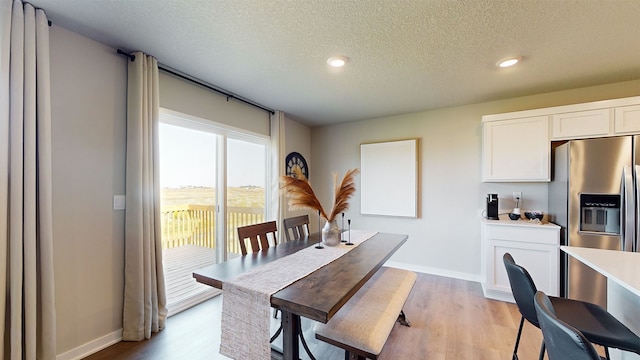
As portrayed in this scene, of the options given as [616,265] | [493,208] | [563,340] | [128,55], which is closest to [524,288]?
[616,265]

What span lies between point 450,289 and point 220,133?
3.47m

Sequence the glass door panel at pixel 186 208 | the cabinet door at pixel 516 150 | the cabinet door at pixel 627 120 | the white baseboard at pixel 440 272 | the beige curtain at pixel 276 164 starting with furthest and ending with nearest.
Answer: the beige curtain at pixel 276 164, the white baseboard at pixel 440 272, the cabinet door at pixel 516 150, the glass door panel at pixel 186 208, the cabinet door at pixel 627 120

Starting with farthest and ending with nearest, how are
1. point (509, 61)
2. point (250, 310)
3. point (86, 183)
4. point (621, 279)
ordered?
point (509, 61), point (86, 183), point (250, 310), point (621, 279)

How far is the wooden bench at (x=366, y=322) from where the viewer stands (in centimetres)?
134

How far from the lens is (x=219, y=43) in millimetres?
1966

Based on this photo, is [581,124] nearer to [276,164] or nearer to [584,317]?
[584,317]

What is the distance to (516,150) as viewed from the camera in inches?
114

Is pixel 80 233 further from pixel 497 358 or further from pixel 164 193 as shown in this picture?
pixel 497 358

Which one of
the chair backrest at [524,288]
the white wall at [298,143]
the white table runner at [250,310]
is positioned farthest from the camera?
the white wall at [298,143]

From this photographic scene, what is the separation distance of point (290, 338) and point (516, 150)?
314 cm

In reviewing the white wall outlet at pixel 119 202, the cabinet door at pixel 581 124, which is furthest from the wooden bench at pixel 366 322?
the cabinet door at pixel 581 124

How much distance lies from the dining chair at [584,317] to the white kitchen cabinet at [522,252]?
1.32 meters

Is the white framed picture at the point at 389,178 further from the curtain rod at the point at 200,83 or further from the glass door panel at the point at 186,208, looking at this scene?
the glass door panel at the point at 186,208

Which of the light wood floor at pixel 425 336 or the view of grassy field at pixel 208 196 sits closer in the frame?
the light wood floor at pixel 425 336
